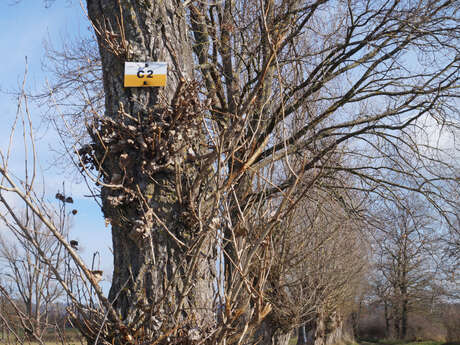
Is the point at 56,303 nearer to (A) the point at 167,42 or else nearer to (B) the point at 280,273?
(A) the point at 167,42

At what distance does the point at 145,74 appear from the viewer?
2.29 m

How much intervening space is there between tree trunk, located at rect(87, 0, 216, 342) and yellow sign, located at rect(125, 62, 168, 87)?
2.0 inches

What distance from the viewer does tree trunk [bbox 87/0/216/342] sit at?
199cm

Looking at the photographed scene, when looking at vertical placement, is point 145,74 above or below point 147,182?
above

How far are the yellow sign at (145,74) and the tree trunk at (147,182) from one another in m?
0.05

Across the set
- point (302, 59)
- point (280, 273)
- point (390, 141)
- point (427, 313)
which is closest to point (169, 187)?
point (302, 59)

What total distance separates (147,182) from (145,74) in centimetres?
62

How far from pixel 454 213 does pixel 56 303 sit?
6.07 m

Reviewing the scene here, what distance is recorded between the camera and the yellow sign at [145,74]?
2273mm

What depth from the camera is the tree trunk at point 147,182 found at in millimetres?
1991

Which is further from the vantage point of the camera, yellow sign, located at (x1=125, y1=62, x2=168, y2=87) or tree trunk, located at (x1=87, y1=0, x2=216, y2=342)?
yellow sign, located at (x1=125, y1=62, x2=168, y2=87)

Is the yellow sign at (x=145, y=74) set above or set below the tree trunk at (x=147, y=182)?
above

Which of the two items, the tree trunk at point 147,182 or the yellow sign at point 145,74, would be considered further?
the yellow sign at point 145,74

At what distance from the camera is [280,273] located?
321 inches
